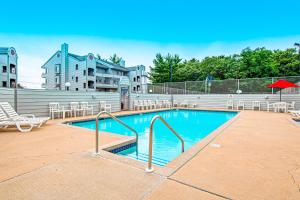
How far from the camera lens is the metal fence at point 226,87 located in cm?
1236

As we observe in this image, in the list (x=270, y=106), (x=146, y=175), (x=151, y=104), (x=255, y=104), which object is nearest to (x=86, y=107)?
(x=151, y=104)

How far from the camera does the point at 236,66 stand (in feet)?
79.9

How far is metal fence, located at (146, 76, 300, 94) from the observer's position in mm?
12363

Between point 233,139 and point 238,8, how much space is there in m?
12.0

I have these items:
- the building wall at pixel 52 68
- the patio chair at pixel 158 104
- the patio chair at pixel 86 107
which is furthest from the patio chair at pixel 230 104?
the building wall at pixel 52 68

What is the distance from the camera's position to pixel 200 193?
70.1 inches

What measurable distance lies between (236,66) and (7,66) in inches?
1138

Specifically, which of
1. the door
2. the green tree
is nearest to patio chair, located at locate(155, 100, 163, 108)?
the door

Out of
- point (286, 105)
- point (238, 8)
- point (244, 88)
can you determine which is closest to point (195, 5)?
point (238, 8)

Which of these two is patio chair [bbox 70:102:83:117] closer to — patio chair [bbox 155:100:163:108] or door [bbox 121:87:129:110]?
door [bbox 121:87:129:110]

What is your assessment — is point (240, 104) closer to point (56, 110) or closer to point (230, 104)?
point (230, 104)

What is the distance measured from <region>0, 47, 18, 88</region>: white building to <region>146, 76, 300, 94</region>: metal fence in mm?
15824

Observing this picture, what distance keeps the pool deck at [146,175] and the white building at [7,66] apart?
20240 millimetres

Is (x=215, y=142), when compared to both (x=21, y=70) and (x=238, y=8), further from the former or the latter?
(x=21, y=70)
